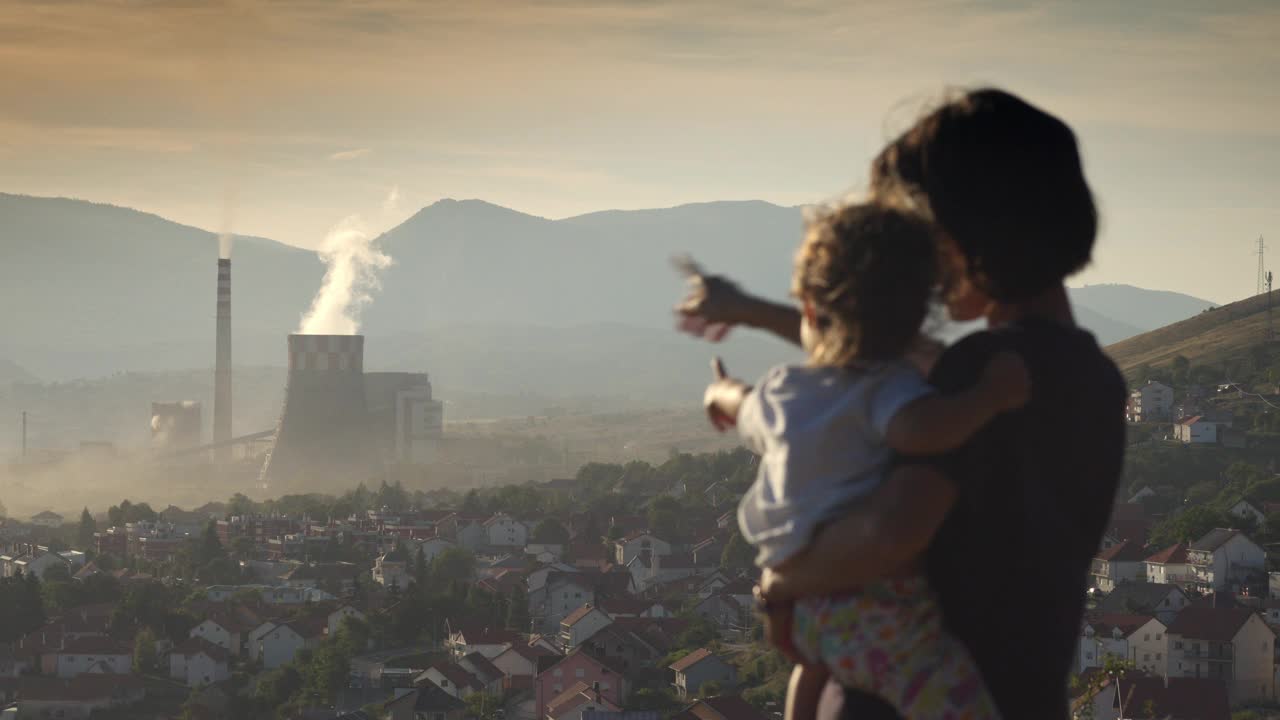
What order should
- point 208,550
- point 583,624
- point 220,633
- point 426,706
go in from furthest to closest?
point 208,550 < point 220,633 < point 583,624 < point 426,706

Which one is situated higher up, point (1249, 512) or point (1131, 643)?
point (1249, 512)

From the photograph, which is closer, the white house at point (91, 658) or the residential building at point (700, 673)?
the residential building at point (700, 673)

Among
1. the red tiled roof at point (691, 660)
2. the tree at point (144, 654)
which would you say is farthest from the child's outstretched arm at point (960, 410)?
the tree at point (144, 654)

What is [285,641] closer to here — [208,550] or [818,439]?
[208,550]

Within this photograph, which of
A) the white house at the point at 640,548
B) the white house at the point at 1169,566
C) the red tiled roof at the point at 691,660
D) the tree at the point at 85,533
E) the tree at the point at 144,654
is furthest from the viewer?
the tree at the point at 85,533

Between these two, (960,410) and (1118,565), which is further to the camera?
(1118,565)

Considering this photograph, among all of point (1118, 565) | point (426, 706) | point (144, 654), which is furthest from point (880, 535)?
point (1118, 565)

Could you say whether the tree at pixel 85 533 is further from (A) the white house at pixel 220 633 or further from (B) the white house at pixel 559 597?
(B) the white house at pixel 559 597

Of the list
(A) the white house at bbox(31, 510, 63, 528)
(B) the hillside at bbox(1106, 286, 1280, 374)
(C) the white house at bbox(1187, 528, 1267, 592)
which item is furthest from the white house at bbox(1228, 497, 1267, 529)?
(A) the white house at bbox(31, 510, 63, 528)
